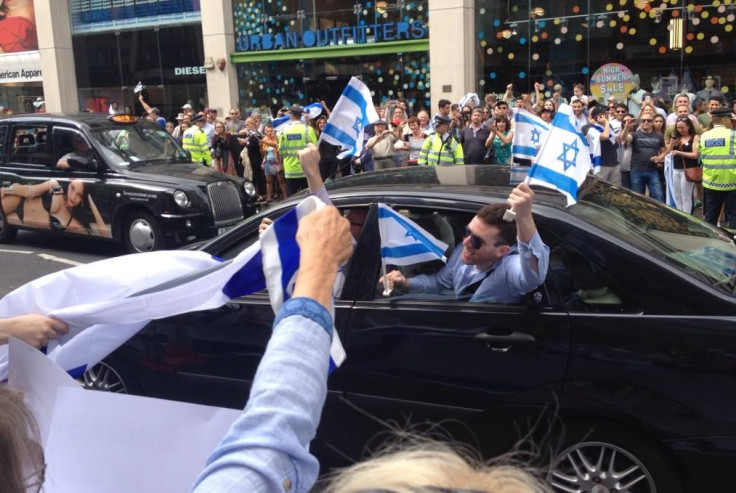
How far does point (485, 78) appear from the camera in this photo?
19.0 meters

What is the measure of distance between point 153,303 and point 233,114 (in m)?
15.1

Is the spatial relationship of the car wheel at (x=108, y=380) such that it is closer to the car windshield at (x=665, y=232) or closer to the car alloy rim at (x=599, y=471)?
the car alloy rim at (x=599, y=471)

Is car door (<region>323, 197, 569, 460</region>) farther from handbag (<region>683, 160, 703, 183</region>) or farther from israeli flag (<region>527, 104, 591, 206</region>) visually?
handbag (<region>683, 160, 703, 183</region>)

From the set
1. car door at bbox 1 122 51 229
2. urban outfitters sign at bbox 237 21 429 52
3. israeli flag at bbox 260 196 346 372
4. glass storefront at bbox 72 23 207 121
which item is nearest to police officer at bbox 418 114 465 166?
car door at bbox 1 122 51 229

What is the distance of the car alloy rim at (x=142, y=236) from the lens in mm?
9445

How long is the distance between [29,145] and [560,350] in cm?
940

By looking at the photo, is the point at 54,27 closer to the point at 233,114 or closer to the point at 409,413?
the point at 233,114

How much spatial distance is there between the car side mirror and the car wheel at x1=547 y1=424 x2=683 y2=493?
8.24 meters

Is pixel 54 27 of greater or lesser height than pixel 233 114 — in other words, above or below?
above

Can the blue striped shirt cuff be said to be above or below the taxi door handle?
above

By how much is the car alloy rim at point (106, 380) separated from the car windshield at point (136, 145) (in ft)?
19.6

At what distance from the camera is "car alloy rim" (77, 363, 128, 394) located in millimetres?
4270

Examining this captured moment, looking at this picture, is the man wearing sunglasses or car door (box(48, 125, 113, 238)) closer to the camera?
the man wearing sunglasses

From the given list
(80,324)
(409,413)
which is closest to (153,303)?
(80,324)
